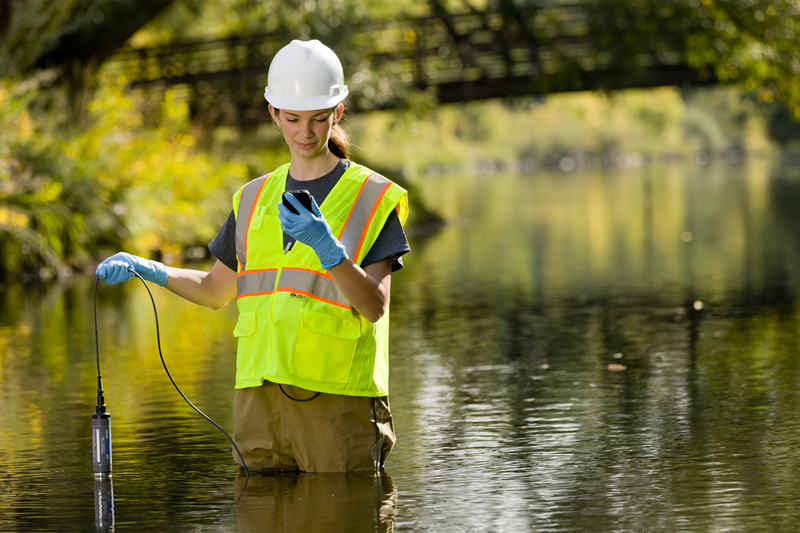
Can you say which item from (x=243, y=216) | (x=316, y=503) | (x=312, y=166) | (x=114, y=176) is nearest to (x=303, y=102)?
(x=312, y=166)

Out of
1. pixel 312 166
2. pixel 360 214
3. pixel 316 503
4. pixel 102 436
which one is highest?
pixel 312 166

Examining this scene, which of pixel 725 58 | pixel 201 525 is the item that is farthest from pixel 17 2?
pixel 201 525

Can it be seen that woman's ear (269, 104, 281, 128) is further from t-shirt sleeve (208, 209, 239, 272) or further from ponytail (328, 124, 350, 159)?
t-shirt sleeve (208, 209, 239, 272)

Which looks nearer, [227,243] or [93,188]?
[227,243]

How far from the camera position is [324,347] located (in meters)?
5.48

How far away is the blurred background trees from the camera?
62.7 feet

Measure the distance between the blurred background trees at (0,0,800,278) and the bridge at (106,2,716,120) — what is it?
0.17 ft

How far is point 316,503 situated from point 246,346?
2.41 feet

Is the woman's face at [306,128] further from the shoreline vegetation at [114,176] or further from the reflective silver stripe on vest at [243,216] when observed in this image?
the shoreline vegetation at [114,176]

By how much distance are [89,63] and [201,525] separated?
20739 millimetres

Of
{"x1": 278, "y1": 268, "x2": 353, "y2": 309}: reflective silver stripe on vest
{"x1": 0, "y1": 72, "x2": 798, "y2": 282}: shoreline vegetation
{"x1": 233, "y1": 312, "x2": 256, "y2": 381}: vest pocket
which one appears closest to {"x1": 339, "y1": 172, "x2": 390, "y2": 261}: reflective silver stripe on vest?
{"x1": 278, "y1": 268, "x2": 353, "y2": 309}: reflective silver stripe on vest

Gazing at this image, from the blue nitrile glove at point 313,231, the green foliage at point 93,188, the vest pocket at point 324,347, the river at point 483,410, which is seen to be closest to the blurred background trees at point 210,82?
the green foliage at point 93,188

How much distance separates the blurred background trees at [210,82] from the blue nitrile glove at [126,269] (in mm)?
6551

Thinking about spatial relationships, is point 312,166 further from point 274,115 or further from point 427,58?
point 427,58
